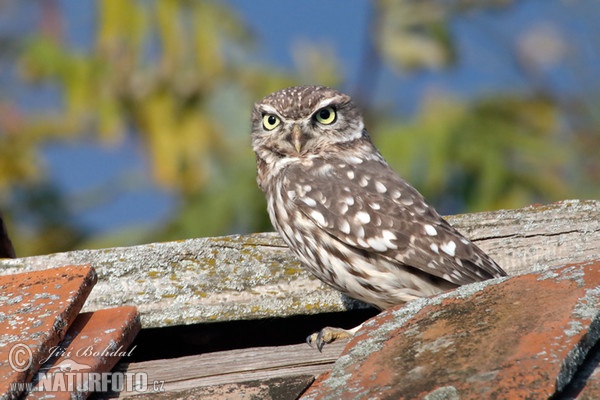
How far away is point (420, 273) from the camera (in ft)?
12.9

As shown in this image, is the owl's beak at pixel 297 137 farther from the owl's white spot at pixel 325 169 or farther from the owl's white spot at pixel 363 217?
the owl's white spot at pixel 363 217

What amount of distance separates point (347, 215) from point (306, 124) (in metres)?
0.83

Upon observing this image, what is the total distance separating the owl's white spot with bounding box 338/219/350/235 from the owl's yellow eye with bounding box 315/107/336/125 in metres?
0.93

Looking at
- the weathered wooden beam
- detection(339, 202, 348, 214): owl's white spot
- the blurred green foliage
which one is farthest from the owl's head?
the blurred green foliage

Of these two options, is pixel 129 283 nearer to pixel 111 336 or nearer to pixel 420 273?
pixel 111 336

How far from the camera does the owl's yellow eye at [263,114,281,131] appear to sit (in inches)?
190

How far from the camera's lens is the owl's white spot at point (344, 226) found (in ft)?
13.0

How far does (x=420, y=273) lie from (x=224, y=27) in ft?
29.5

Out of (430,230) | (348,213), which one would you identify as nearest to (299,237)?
(348,213)

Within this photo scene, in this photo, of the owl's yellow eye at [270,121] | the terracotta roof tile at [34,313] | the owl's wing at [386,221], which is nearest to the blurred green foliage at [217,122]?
the owl's yellow eye at [270,121]

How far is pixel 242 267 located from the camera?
3.62m

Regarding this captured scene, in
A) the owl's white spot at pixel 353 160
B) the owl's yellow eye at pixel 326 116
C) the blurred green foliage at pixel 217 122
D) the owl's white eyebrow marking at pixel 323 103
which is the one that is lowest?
the blurred green foliage at pixel 217 122

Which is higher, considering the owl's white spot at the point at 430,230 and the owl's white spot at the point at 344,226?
the owl's white spot at the point at 344,226

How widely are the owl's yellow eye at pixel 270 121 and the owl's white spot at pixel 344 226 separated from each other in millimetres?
965
